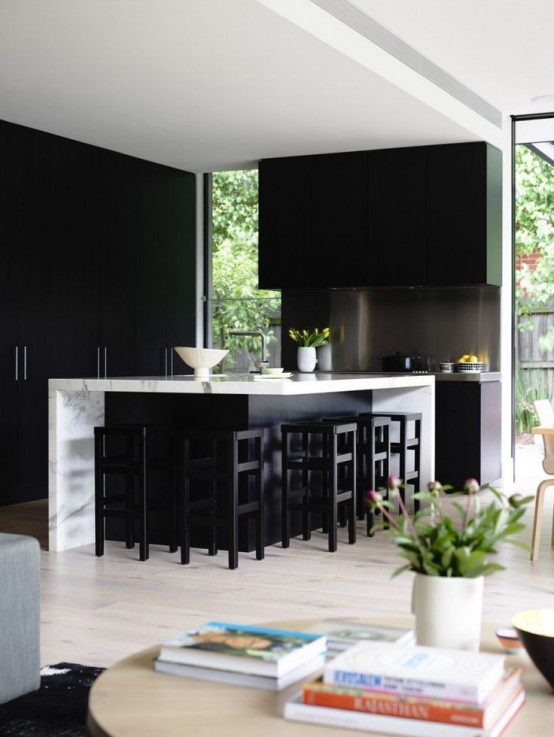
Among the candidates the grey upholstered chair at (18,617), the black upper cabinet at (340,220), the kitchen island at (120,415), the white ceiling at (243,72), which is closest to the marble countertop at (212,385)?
the kitchen island at (120,415)

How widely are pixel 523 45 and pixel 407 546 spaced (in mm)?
4894

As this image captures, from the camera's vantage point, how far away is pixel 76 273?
750 centimetres

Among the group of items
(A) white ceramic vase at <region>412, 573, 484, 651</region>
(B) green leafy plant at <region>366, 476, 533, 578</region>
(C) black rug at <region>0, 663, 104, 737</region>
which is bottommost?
(C) black rug at <region>0, 663, 104, 737</region>

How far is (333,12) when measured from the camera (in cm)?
514

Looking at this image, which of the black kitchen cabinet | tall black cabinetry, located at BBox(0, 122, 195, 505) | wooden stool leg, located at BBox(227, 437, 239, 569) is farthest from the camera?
the black kitchen cabinet

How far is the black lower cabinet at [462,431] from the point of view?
7.36 m

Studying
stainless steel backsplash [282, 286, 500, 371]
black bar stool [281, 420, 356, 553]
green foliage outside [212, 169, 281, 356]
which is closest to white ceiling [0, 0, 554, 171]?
green foliage outside [212, 169, 281, 356]

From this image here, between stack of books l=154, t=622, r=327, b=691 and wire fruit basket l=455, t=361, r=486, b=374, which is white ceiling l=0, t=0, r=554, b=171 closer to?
wire fruit basket l=455, t=361, r=486, b=374

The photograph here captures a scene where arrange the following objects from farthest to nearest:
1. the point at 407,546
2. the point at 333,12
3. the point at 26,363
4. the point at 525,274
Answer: the point at 525,274
the point at 26,363
the point at 333,12
the point at 407,546

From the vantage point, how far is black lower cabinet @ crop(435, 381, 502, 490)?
24.1 feet

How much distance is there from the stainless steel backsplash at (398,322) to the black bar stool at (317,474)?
215 centimetres

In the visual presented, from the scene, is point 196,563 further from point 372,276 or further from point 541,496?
point 372,276

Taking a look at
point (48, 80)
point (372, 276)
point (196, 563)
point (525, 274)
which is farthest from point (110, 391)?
point (525, 274)

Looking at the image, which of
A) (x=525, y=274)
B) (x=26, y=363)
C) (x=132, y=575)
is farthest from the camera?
(x=525, y=274)
